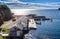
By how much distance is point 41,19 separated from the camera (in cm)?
4625

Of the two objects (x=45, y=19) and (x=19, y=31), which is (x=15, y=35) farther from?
(x=45, y=19)

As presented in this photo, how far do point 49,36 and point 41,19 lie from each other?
15.0m

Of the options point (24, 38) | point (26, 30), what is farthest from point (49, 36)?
point (24, 38)

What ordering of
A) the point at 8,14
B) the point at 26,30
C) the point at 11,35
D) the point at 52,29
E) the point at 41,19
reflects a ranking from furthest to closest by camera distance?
the point at 41,19
the point at 8,14
the point at 52,29
the point at 26,30
the point at 11,35

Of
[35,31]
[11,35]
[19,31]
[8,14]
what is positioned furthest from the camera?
[8,14]

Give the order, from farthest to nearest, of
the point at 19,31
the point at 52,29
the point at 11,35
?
the point at 52,29, the point at 19,31, the point at 11,35

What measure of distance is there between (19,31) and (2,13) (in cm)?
894

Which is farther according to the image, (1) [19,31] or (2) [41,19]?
(2) [41,19]

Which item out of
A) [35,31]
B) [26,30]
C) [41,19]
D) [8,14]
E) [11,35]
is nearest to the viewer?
[11,35]

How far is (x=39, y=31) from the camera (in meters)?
34.2

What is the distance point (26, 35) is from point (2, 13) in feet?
26.4

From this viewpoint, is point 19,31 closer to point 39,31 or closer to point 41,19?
point 39,31

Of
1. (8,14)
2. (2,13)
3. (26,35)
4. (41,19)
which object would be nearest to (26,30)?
(26,35)

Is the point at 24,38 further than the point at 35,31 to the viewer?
No
